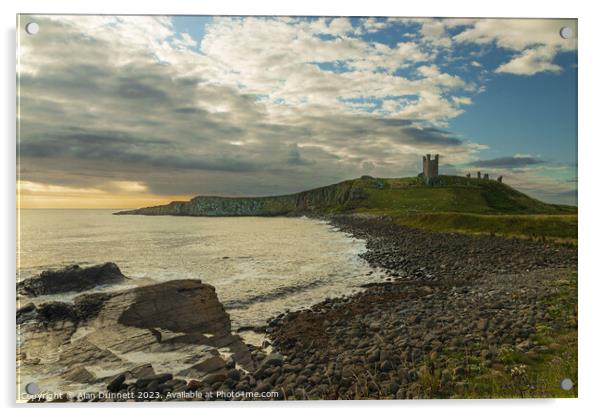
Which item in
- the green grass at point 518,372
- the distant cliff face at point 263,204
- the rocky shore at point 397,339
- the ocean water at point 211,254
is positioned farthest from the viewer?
the distant cliff face at point 263,204

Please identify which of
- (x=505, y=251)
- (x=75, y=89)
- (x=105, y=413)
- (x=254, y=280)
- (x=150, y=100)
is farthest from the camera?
(x=505, y=251)

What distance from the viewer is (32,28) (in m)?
5.58

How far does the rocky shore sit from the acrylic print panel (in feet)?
0.13

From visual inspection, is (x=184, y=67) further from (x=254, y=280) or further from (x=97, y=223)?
(x=254, y=280)

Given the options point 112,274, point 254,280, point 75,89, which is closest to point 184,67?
point 75,89

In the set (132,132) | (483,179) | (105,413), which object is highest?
(132,132)

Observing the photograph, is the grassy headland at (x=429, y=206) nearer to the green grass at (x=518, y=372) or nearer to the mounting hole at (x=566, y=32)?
the green grass at (x=518, y=372)

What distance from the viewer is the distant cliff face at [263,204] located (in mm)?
6660

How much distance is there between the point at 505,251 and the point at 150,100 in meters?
9.19

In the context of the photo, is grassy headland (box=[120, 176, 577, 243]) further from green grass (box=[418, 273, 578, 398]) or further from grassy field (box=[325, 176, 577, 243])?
green grass (box=[418, 273, 578, 398])

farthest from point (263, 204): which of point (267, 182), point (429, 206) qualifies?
point (429, 206)

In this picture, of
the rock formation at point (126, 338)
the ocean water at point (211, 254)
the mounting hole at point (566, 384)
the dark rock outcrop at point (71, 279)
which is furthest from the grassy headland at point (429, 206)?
the mounting hole at point (566, 384)

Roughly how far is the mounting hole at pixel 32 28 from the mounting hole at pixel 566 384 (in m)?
11.7

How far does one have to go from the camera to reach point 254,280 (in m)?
7.09
